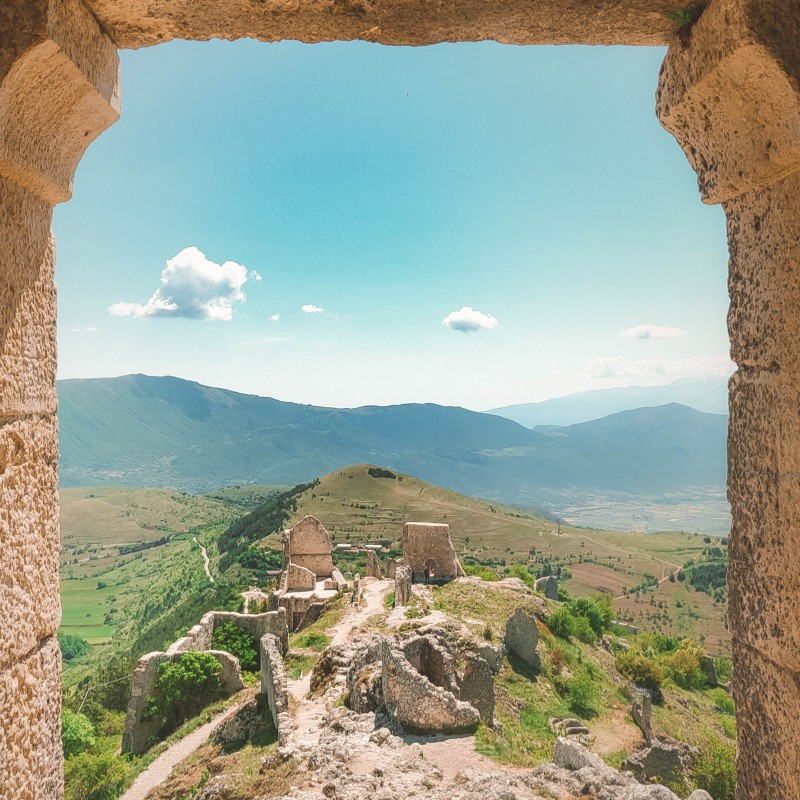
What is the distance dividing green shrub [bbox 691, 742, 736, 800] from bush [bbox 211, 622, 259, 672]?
13.4m

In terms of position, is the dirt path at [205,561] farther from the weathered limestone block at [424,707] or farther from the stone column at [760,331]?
the stone column at [760,331]

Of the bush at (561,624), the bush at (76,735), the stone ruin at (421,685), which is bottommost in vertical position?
the bush at (76,735)

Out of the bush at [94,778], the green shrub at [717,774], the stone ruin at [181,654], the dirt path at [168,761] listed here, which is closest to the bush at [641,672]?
the green shrub at [717,774]

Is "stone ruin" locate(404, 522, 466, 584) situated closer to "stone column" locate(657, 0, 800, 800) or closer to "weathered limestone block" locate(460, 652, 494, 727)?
"weathered limestone block" locate(460, 652, 494, 727)

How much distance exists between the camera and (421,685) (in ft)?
35.1

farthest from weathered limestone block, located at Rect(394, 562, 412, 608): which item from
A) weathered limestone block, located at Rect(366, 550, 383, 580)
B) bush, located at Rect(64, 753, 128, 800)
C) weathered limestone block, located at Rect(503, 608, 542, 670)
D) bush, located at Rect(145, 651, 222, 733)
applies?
bush, located at Rect(64, 753, 128, 800)

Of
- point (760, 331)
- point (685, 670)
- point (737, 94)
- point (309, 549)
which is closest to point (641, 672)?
point (685, 670)

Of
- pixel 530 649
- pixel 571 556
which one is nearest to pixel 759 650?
pixel 530 649

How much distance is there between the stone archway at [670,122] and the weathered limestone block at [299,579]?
80.8 feet

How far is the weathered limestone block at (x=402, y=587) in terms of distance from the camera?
21.5m

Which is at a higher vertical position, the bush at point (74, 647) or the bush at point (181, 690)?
the bush at point (181, 690)

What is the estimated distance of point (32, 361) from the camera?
246 cm

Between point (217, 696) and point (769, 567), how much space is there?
19.1 m

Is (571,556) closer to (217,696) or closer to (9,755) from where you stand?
(217,696)
